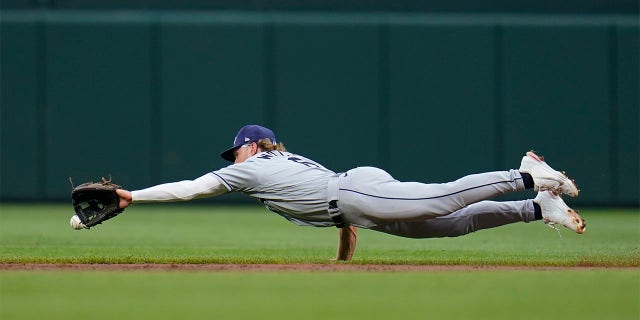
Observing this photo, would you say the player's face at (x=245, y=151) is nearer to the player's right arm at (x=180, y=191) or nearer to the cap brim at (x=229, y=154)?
the cap brim at (x=229, y=154)

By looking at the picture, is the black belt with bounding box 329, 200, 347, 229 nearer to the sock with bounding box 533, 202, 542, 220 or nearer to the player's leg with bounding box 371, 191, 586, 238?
the player's leg with bounding box 371, 191, 586, 238

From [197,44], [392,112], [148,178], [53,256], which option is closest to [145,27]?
[197,44]

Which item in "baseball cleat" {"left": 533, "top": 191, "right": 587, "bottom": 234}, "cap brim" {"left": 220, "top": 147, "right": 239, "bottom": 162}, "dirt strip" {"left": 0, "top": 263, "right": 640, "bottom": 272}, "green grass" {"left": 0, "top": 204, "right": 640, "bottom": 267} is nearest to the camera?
"dirt strip" {"left": 0, "top": 263, "right": 640, "bottom": 272}

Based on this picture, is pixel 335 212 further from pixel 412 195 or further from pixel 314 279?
pixel 314 279

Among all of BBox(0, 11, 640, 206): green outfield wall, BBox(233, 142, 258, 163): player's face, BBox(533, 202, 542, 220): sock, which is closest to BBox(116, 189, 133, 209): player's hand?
BBox(233, 142, 258, 163): player's face

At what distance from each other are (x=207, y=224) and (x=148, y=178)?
9.57 ft

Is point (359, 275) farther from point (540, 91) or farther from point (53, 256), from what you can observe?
point (540, 91)

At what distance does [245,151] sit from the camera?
753 centimetres

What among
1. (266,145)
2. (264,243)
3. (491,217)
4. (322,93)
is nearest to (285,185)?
(266,145)

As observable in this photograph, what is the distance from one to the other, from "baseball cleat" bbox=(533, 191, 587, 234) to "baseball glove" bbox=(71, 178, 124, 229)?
8.88 feet

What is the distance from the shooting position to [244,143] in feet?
24.7

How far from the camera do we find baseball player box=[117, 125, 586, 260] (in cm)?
711

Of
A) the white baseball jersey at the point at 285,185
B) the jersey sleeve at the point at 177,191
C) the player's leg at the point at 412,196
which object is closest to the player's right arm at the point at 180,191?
the jersey sleeve at the point at 177,191

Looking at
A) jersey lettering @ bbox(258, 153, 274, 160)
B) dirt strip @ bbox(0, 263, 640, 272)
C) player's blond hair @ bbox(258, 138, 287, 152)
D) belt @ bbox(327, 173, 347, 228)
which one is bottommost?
dirt strip @ bbox(0, 263, 640, 272)
